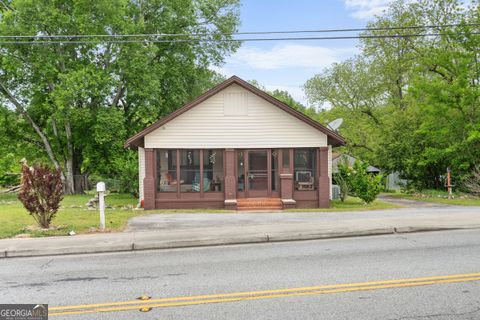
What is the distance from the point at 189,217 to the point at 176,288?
796 centimetres

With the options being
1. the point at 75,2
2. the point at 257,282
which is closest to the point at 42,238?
the point at 257,282

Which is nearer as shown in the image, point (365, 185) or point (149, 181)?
point (149, 181)

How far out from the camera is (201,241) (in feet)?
30.0

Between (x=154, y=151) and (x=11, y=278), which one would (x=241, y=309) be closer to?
(x=11, y=278)

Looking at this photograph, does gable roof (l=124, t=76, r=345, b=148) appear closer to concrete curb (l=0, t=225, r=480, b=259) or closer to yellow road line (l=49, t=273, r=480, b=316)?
concrete curb (l=0, t=225, r=480, b=259)

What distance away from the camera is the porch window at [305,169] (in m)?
17.6

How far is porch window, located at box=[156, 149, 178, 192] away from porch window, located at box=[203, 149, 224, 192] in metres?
1.37

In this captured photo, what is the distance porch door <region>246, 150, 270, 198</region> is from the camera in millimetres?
17438

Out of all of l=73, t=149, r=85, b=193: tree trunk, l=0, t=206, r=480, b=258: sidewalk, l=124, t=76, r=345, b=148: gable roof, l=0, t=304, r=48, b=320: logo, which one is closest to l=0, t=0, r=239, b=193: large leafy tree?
l=73, t=149, r=85, b=193: tree trunk

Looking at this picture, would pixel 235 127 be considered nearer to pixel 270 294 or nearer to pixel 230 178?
pixel 230 178

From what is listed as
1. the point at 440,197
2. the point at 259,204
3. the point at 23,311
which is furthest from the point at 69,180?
the point at 440,197

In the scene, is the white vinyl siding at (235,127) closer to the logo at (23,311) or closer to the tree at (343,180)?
the tree at (343,180)

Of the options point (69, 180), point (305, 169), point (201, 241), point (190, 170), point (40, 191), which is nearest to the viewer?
point (201, 241)

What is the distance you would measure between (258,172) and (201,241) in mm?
8657
